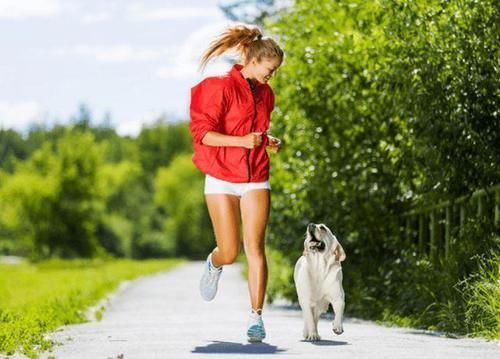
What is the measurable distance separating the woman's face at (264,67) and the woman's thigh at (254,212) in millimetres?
822

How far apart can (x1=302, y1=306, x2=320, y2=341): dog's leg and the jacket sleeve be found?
56.9 inches

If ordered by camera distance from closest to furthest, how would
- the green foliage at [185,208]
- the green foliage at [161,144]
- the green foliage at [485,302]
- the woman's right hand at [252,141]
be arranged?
the woman's right hand at [252,141] → the green foliage at [485,302] → the green foliage at [185,208] → the green foliage at [161,144]

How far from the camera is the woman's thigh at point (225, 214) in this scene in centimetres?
853

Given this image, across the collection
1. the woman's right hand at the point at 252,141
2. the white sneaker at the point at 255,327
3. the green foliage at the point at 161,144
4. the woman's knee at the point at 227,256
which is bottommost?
the green foliage at the point at 161,144

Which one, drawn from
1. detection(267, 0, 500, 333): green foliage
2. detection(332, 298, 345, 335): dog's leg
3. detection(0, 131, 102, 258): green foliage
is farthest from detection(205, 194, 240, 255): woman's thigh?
detection(0, 131, 102, 258): green foliage

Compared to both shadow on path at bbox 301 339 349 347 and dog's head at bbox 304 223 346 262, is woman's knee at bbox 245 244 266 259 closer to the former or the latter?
dog's head at bbox 304 223 346 262

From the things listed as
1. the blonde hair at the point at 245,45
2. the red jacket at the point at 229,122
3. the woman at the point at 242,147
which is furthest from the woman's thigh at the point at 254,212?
the blonde hair at the point at 245,45

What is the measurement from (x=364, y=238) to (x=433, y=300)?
489 cm

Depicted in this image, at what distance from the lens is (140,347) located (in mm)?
8320

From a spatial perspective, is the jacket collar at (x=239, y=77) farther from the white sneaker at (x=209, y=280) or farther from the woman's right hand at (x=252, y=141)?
the white sneaker at (x=209, y=280)

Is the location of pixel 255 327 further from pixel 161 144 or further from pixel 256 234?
pixel 161 144

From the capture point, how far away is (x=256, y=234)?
28.0ft

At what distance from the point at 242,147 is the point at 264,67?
1.95ft

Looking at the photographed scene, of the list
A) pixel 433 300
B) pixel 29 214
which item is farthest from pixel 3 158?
Result: pixel 433 300
